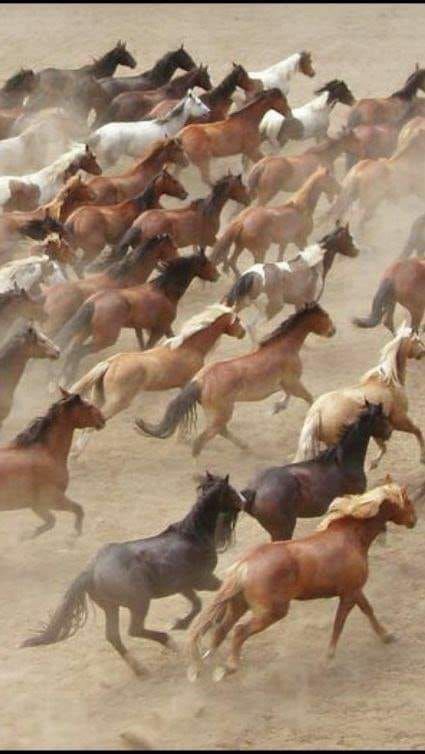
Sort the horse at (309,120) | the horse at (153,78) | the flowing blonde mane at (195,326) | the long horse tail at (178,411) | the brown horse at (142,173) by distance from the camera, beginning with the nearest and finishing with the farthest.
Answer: the long horse tail at (178,411), the flowing blonde mane at (195,326), the brown horse at (142,173), the horse at (309,120), the horse at (153,78)

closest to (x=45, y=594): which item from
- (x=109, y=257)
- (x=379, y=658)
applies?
(x=379, y=658)

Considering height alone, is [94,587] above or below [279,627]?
above

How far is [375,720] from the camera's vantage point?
7457mm

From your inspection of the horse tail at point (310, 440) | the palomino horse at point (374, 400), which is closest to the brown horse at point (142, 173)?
the palomino horse at point (374, 400)

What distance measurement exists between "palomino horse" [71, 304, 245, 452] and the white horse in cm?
472

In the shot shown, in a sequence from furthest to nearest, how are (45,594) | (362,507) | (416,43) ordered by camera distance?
(416,43)
(45,594)
(362,507)

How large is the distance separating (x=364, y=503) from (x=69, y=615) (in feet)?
5.49

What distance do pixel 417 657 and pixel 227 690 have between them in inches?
43.1

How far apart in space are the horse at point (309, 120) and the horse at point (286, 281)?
3.53 metres

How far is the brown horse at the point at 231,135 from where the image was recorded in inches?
557

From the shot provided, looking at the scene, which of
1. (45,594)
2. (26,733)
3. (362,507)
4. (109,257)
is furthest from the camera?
(109,257)

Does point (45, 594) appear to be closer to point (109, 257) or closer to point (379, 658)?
point (379, 658)

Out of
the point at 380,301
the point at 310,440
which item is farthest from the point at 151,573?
the point at 380,301

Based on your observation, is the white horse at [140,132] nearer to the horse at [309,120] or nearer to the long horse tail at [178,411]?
the horse at [309,120]
